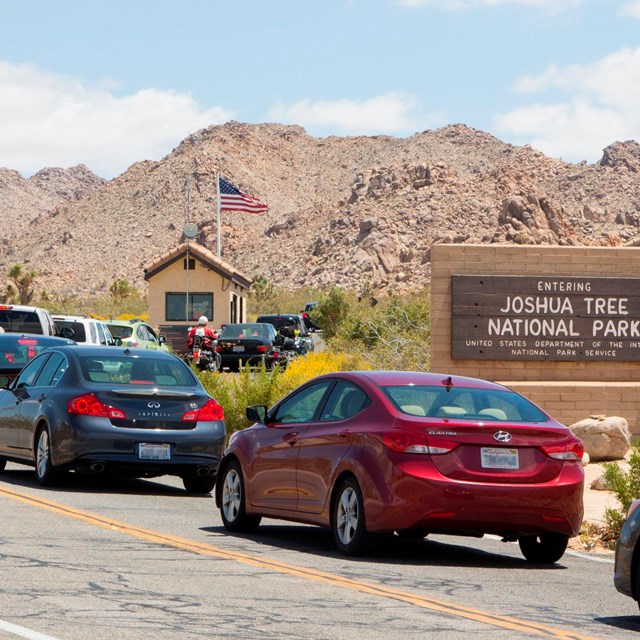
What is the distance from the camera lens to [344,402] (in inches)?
467

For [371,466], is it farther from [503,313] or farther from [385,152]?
[385,152]

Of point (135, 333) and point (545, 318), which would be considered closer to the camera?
point (545, 318)

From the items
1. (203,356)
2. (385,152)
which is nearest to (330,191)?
(385,152)

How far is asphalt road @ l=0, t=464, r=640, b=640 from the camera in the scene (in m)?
7.93

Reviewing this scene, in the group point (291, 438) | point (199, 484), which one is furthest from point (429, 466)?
point (199, 484)

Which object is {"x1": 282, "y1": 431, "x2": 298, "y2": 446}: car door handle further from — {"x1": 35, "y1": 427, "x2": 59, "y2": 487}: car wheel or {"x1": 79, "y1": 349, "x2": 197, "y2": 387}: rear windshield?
{"x1": 35, "y1": 427, "x2": 59, "y2": 487}: car wheel

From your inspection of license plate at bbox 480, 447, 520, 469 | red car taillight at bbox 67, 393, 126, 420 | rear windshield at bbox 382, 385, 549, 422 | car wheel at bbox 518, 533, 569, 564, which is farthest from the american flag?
license plate at bbox 480, 447, 520, 469

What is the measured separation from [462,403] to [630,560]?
307 centimetres

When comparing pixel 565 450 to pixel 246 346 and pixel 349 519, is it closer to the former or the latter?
pixel 349 519

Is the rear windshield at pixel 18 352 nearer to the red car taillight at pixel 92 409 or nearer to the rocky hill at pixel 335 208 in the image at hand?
the red car taillight at pixel 92 409

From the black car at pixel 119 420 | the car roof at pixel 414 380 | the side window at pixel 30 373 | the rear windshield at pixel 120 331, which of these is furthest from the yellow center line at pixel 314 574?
the rear windshield at pixel 120 331

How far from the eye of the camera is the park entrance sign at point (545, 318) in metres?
22.2

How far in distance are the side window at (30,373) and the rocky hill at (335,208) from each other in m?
76.2

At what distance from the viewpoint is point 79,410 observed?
602 inches
